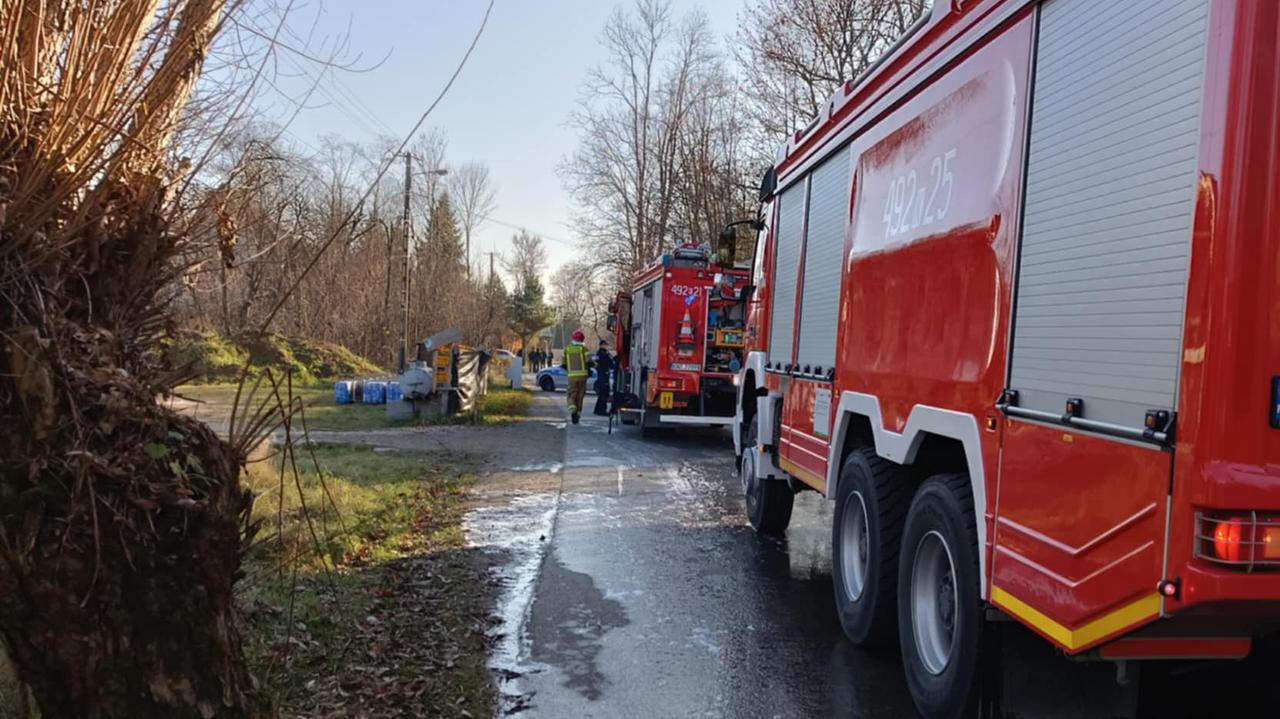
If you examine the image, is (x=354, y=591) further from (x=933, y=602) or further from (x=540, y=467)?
(x=540, y=467)

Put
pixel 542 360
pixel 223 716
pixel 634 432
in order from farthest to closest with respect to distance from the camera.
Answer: pixel 542 360 → pixel 634 432 → pixel 223 716

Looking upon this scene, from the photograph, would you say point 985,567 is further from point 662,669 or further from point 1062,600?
point 662,669

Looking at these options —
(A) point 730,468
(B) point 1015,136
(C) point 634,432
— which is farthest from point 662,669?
(C) point 634,432

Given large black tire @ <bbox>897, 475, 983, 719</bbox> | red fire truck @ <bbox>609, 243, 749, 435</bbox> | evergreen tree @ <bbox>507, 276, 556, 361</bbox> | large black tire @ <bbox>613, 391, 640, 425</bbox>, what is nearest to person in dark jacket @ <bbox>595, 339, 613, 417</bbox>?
large black tire @ <bbox>613, 391, 640, 425</bbox>

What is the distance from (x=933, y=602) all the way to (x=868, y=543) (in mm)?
779

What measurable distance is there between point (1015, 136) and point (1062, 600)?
5.93 ft

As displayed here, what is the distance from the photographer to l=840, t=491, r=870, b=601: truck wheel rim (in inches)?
207

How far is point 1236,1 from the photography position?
235 centimetres

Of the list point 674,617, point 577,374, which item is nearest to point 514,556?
point 674,617

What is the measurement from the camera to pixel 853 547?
541cm

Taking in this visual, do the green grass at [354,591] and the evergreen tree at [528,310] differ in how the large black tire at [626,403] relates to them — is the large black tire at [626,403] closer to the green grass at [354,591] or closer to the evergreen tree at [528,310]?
the green grass at [354,591]

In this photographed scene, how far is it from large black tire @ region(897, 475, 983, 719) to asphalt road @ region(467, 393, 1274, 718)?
0.58 ft

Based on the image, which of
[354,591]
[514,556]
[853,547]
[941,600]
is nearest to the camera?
[941,600]

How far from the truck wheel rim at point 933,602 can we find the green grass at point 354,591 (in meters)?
2.11
